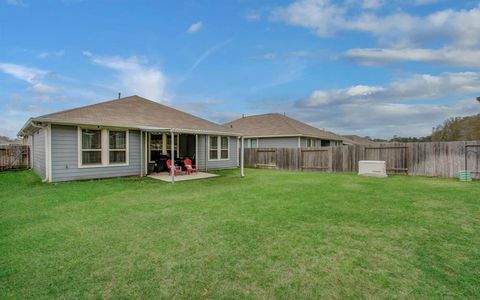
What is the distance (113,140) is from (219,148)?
6.57 metres

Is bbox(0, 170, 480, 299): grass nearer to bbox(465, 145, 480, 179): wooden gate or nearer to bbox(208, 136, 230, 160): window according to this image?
bbox(465, 145, 480, 179): wooden gate

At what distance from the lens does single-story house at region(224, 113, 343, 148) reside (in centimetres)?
2047

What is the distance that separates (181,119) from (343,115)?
2078 centimetres

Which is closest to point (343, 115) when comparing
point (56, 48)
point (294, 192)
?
point (294, 192)

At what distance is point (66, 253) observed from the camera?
3551 millimetres

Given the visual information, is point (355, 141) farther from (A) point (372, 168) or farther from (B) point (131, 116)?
(B) point (131, 116)

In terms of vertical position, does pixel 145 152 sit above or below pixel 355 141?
below

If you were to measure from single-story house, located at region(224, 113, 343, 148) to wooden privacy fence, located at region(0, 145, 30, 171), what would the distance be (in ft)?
47.0

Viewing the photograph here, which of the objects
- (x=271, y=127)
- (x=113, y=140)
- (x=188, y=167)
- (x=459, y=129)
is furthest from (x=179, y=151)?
(x=459, y=129)

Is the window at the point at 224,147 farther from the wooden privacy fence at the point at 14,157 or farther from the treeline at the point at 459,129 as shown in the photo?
the treeline at the point at 459,129

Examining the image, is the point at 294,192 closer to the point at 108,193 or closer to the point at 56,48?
the point at 108,193

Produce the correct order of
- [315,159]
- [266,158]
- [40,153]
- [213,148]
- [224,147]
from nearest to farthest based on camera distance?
[40,153] < [315,159] < [213,148] < [224,147] < [266,158]

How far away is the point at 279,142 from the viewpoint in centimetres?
2123

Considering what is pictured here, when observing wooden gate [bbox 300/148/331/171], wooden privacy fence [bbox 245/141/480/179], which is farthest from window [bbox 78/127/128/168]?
wooden gate [bbox 300/148/331/171]
